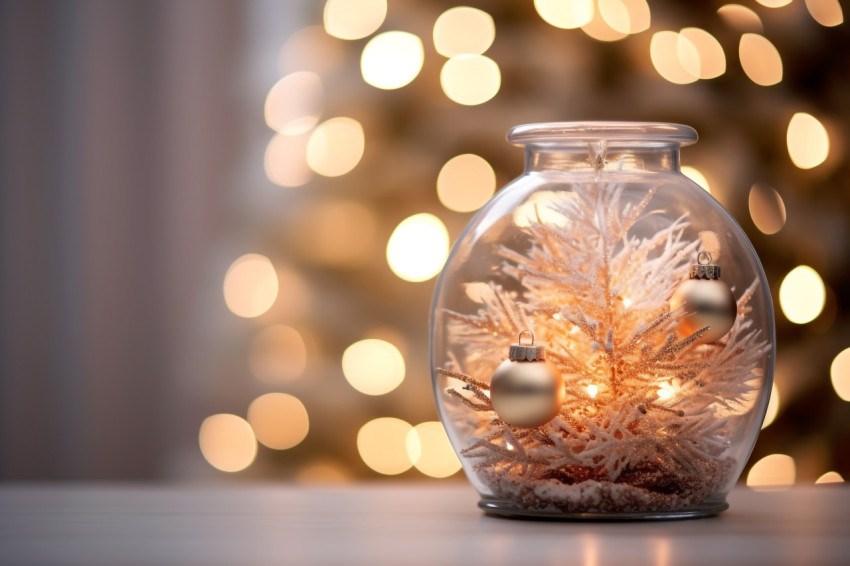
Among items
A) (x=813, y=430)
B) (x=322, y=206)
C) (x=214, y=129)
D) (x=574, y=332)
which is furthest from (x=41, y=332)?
(x=574, y=332)

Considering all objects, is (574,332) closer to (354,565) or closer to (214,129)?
(354,565)

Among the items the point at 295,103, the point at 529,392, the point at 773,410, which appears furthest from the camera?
the point at 295,103

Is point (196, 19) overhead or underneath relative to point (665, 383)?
overhead

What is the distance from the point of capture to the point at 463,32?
1182mm

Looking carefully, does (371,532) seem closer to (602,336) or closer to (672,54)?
(602,336)

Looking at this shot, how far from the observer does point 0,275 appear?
156 cm

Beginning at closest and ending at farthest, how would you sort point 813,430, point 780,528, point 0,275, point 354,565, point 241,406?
point 354,565 < point 780,528 < point 813,430 < point 241,406 < point 0,275

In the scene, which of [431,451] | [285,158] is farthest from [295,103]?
[431,451]

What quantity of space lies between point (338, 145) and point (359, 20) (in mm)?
146

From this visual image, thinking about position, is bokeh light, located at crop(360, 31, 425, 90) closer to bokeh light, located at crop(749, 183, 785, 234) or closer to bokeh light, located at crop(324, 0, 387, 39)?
bokeh light, located at crop(324, 0, 387, 39)

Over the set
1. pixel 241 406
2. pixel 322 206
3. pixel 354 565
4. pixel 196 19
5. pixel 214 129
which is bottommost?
pixel 241 406

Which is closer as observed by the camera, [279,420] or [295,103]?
[279,420]

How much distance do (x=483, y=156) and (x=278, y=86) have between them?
1.19ft

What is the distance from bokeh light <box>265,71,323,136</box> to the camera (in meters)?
1.23
